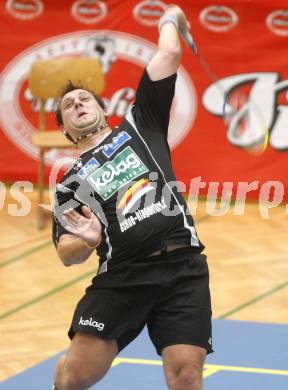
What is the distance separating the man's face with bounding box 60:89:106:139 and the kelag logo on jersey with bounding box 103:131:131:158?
16cm

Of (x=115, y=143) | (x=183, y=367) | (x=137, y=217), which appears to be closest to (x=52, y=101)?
(x=115, y=143)

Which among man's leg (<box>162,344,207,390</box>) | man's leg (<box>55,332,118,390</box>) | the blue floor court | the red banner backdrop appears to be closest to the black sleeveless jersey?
man's leg (<box>55,332,118,390</box>)

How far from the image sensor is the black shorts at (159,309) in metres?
6.44

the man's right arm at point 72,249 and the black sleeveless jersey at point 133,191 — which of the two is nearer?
the man's right arm at point 72,249

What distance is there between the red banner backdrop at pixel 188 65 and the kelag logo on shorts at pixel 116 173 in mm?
5277

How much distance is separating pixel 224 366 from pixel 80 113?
8.31 ft

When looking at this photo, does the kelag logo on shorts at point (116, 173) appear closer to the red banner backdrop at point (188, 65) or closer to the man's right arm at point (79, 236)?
the man's right arm at point (79, 236)

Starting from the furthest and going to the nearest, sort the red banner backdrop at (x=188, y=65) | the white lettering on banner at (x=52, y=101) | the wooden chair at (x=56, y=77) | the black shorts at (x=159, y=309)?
1. the white lettering on banner at (x=52, y=101)
2. the red banner backdrop at (x=188, y=65)
3. the wooden chair at (x=56, y=77)
4. the black shorts at (x=159, y=309)

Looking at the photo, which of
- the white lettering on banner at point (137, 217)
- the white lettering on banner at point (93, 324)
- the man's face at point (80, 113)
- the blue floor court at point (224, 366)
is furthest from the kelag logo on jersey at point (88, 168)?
the blue floor court at point (224, 366)

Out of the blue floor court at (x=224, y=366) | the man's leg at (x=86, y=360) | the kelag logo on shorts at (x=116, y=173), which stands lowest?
the blue floor court at (x=224, y=366)

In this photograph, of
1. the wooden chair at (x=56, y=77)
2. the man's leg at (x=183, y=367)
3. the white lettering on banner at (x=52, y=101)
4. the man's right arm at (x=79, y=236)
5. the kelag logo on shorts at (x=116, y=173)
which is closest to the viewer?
the man's right arm at (x=79, y=236)

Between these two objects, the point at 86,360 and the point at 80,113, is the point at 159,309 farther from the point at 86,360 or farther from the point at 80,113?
the point at 80,113

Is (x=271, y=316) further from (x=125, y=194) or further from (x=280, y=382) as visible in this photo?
(x=125, y=194)

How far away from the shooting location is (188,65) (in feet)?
40.5
